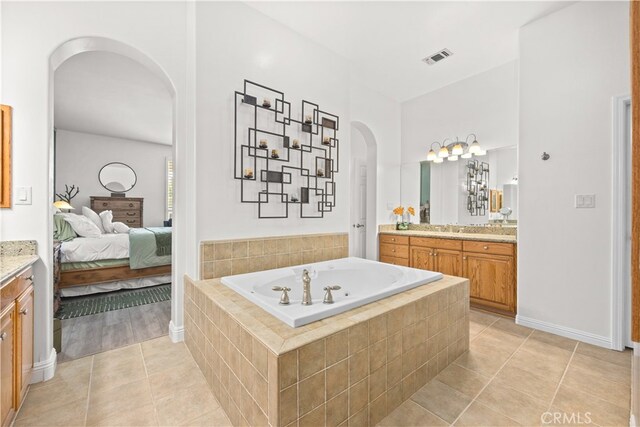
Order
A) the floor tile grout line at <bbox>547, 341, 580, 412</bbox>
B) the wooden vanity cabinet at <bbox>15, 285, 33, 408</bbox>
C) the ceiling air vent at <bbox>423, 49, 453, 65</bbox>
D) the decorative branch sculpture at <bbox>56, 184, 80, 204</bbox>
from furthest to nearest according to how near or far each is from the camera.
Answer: the decorative branch sculpture at <bbox>56, 184, 80, 204</bbox> < the ceiling air vent at <bbox>423, 49, 453, 65</bbox> < the floor tile grout line at <bbox>547, 341, 580, 412</bbox> < the wooden vanity cabinet at <bbox>15, 285, 33, 408</bbox>

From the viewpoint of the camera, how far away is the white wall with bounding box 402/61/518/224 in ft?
11.0

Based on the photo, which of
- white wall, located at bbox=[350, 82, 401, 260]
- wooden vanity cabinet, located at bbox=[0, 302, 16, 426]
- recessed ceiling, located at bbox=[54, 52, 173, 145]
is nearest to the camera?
wooden vanity cabinet, located at bbox=[0, 302, 16, 426]

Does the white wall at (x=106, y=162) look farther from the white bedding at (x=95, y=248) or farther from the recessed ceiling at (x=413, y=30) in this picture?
the recessed ceiling at (x=413, y=30)

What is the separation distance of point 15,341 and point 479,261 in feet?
11.7

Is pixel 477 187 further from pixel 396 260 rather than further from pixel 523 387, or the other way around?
pixel 523 387

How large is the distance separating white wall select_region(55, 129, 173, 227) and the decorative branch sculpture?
0.20ft

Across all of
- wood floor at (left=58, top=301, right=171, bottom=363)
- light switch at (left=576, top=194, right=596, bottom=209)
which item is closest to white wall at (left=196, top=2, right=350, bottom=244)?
wood floor at (left=58, top=301, right=171, bottom=363)

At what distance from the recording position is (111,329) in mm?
2551

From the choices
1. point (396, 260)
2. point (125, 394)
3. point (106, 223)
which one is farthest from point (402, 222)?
point (106, 223)

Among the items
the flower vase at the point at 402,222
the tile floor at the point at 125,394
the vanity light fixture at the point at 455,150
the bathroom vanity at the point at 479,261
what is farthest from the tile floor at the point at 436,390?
the vanity light fixture at the point at 455,150

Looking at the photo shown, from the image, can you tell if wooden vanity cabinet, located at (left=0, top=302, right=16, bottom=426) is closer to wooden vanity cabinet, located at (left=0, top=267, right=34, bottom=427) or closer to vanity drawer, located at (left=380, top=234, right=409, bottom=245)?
wooden vanity cabinet, located at (left=0, top=267, right=34, bottom=427)

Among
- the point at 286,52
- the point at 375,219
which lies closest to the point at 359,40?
the point at 286,52

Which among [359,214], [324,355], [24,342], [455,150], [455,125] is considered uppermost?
[455,125]

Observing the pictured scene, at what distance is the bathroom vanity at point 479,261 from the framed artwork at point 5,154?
3.64 metres
